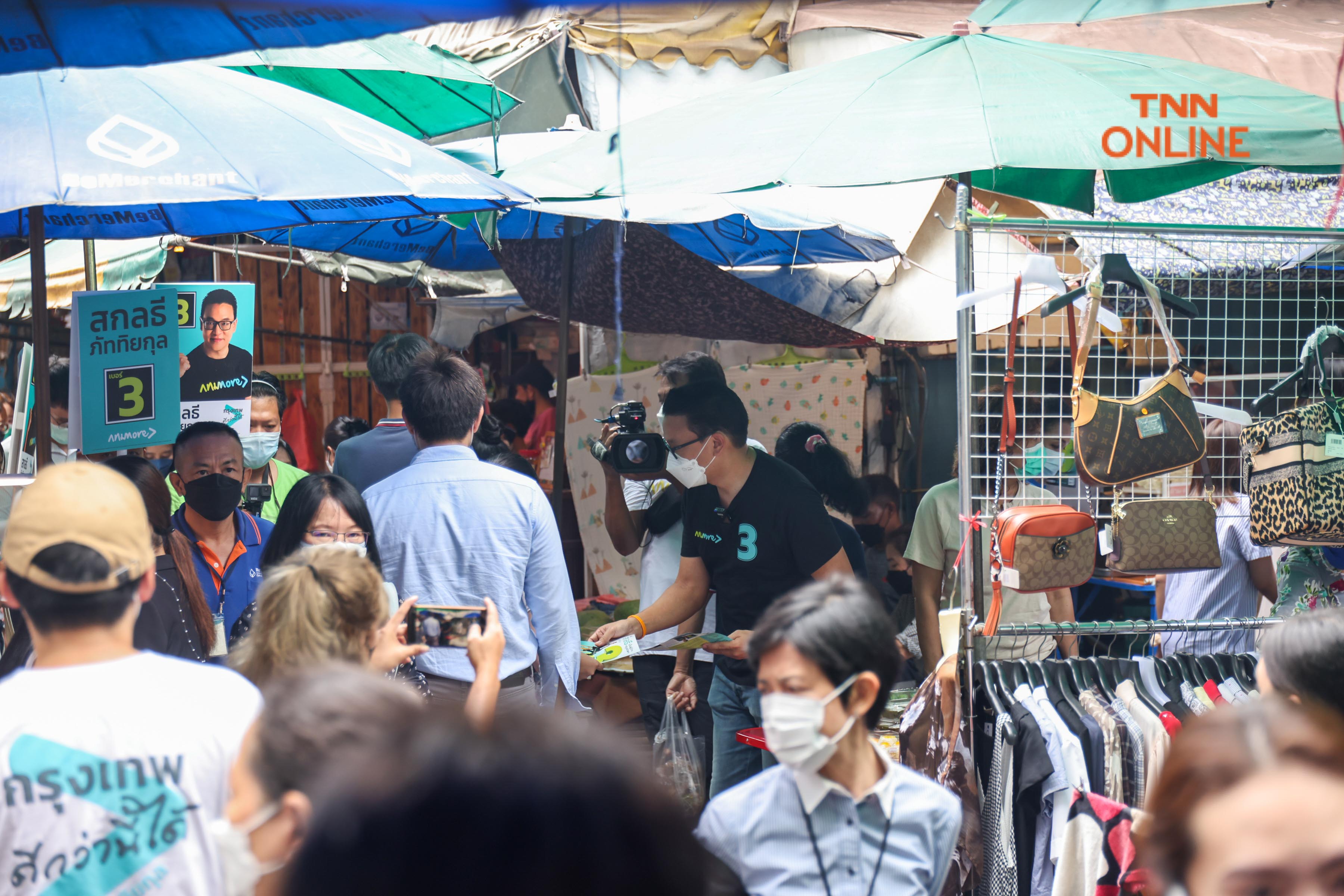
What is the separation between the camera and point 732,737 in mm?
3842

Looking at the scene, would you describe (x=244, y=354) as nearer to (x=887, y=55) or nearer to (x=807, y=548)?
(x=807, y=548)

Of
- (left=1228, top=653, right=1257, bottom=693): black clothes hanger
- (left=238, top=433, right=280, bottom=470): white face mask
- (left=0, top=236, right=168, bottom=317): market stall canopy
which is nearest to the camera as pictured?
(left=1228, top=653, right=1257, bottom=693): black clothes hanger

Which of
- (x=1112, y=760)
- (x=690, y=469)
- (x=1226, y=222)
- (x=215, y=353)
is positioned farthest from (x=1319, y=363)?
(x=215, y=353)

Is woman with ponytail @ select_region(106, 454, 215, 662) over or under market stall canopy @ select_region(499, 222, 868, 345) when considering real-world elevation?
under

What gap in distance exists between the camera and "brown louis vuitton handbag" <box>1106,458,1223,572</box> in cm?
346

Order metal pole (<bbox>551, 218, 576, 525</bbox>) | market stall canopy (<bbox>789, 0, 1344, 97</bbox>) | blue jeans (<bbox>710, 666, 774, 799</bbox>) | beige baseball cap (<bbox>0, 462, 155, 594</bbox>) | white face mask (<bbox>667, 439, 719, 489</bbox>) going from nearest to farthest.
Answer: beige baseball cap (<bbox>0, 462, 155, 594</bbox>), blue jeans (<bbox>710, 666, 774, 799</bbox>), white face mask (<bbox>667, 439, 719, 489</bbox>), market stall canopy (<bbox>789, 0, 1344, 97</bbox>), metal pole (<bbox>551, 218, 576, 525</bbox>)

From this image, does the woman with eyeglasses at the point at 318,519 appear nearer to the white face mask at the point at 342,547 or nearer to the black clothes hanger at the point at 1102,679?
the white face mask at the point at 342,547

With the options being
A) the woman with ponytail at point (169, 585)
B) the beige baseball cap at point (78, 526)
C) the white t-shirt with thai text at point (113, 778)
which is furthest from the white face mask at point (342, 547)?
the white t-shirt with thai text at point (113, 778)

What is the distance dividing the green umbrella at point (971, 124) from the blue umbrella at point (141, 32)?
94 centimetres

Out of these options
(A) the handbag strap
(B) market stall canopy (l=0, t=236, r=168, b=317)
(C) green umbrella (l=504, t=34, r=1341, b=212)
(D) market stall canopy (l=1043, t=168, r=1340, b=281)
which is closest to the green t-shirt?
(C) green umbrella (l=504, t=34, r=1341, b=212)

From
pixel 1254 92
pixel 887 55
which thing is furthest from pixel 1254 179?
pixel 887 55

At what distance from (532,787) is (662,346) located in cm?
658

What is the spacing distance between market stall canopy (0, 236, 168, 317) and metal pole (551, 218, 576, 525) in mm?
2819

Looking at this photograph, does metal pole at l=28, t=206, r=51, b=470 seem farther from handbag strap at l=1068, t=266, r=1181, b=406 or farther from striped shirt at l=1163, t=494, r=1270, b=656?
striped shirt at l=1163, t=494, r=1270, b=656
